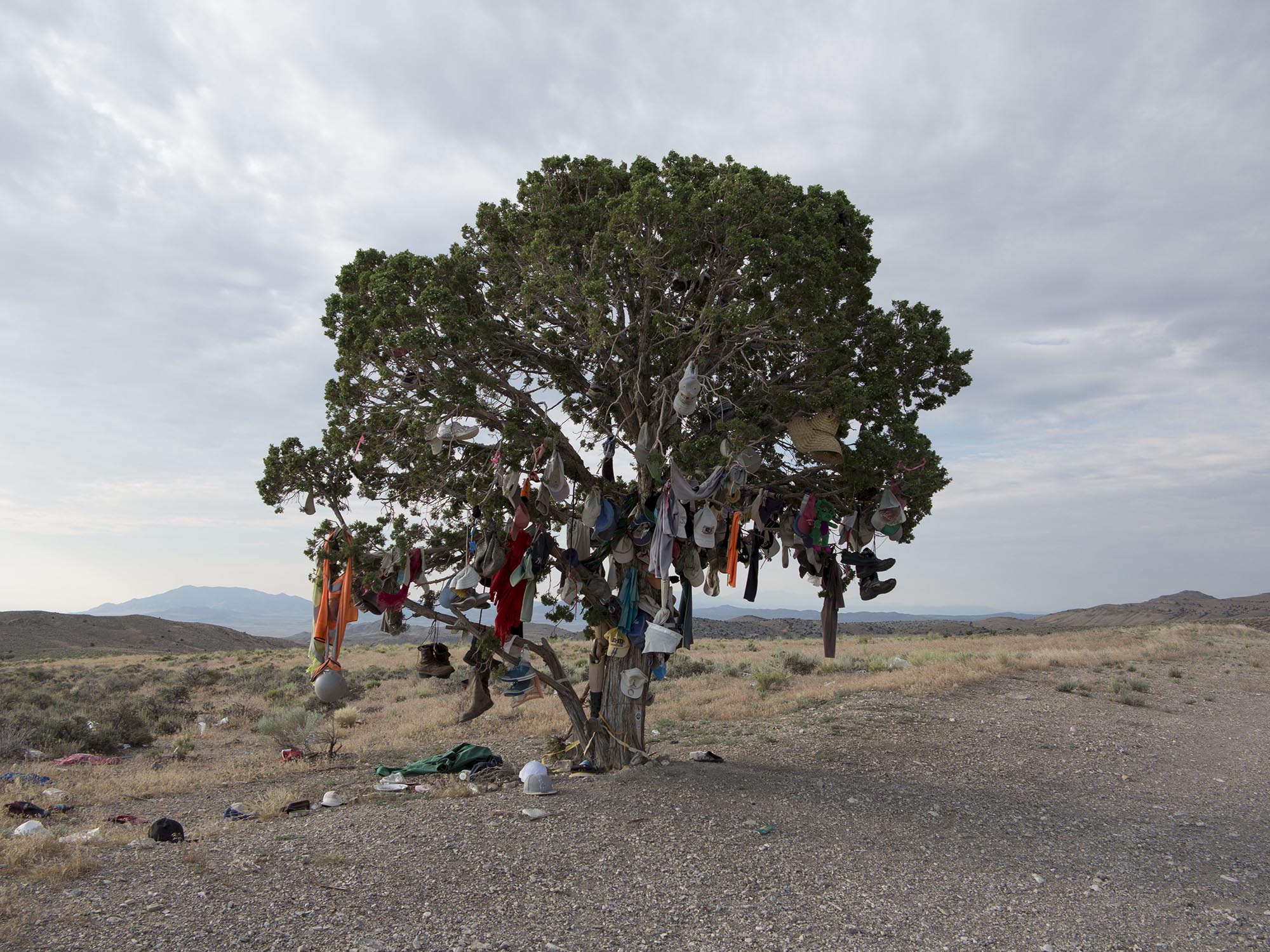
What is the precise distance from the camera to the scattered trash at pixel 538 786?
914 cm

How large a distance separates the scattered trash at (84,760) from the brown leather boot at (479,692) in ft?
24.4

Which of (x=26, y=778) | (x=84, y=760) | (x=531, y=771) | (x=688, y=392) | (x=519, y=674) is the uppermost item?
(x=688, y=392)

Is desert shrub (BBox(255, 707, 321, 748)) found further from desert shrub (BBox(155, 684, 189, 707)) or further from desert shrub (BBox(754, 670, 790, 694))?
desert shrub (BBox(754, 670, 790, 694))

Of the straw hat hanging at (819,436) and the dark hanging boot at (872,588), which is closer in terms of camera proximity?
the straw hat hanging at (819,436)

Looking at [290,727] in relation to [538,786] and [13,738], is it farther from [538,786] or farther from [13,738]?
[538,786]

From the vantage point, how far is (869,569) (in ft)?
33.8

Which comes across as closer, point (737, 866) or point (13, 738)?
point (737, 866)

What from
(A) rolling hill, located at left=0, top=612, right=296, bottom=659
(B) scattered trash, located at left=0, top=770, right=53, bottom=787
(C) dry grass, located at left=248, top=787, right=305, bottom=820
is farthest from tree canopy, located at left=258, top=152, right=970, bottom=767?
(A) rolling hill, located at left=0, top=612, right=296, bottom=659

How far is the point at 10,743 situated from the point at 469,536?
10927 mm

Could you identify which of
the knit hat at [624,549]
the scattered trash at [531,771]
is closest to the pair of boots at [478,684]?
the scattered trash at [531,771]

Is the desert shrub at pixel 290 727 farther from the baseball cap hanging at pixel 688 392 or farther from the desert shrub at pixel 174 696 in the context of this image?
the baseball cap hanging at pixel 688 392

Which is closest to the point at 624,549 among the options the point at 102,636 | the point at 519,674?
the point at 519,674

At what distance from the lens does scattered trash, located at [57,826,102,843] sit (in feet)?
24.2

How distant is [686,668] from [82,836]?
19.1 metres
